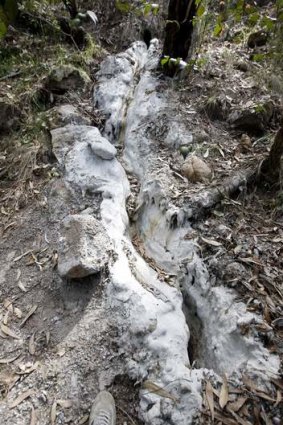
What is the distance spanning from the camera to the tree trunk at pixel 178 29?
3820 mm

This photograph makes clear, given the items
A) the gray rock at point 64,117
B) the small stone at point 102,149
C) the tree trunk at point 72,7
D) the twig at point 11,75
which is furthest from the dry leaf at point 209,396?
the tree trunk at point 72,7

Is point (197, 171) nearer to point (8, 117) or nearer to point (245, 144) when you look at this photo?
point (245, 144)

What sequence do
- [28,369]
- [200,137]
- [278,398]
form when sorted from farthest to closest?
[200,137]
[28,369]
[278,398]

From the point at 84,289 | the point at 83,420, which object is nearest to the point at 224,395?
the point at 83,420

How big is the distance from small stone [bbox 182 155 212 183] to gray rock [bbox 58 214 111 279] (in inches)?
38.6

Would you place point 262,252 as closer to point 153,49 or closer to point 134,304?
point 134,304

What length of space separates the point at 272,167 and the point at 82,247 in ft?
5.55

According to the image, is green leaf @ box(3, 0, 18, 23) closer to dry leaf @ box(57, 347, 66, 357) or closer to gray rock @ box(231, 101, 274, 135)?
dry leaf @ box(57, 347, 66, 357)

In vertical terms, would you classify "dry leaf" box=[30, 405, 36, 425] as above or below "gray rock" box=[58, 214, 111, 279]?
below

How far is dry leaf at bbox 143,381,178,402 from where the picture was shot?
187 centimetres

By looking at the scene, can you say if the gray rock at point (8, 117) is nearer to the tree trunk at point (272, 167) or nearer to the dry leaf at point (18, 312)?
the dry leaf at point (18, 312)

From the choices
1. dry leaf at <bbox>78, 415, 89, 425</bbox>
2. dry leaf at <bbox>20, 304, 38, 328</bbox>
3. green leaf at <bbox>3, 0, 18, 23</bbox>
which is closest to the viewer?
green leaf at <bbox>3, 0, 18, 23</bbox>

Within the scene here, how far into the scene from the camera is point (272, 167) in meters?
2.88

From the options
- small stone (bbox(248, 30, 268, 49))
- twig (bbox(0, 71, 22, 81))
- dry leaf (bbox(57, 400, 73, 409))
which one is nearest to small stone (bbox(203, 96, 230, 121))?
small stone (bbox(248, 30, 268, 49))
